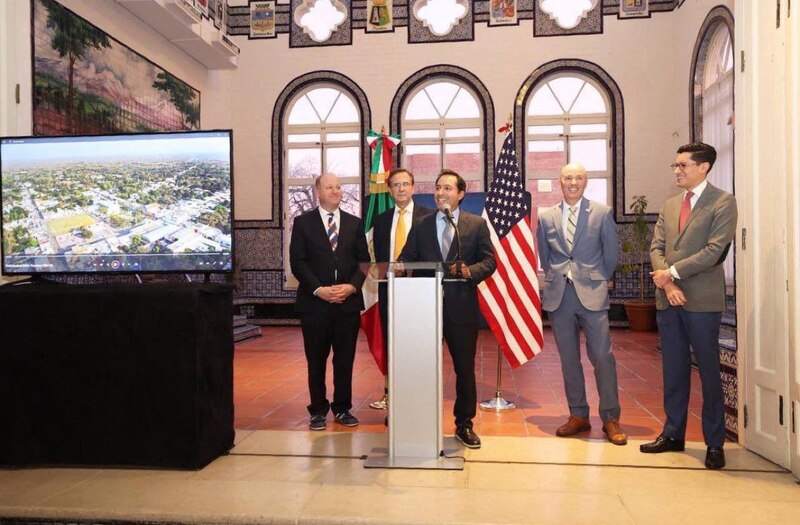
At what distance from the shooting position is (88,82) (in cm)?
680

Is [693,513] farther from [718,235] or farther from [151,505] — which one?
[151,505]

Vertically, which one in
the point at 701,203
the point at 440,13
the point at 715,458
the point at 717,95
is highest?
the point at 440,13

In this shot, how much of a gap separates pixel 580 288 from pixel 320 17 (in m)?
8.43

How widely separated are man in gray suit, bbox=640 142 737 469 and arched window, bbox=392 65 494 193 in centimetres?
691

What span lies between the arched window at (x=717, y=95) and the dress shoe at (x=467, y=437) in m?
5.21

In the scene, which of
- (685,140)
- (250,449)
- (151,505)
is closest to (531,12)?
(685,140)

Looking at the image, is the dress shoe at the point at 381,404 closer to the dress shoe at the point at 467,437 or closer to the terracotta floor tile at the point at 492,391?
the terracotta floor tile at the point at 492,391

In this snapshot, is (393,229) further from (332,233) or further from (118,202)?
(118,202)

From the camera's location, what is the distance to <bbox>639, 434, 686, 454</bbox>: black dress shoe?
3.42 m

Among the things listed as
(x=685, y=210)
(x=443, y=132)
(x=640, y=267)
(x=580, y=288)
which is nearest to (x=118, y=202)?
(x=580, y=288)

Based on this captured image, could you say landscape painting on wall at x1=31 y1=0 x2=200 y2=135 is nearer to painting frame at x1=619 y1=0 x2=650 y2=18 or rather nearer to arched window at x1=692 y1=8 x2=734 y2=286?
painting frame at x1=619 y1=0 x2=650 y2=18

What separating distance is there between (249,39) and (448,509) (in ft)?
32.1

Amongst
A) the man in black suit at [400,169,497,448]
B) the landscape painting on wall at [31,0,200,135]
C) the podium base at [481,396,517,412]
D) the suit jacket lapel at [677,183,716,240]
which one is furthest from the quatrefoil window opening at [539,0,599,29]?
the suit jacket lapel at [677,183,716,240]

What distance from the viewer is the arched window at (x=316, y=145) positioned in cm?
1056
